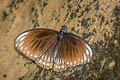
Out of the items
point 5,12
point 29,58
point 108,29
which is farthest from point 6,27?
point 108,29

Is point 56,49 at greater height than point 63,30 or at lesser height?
lesser

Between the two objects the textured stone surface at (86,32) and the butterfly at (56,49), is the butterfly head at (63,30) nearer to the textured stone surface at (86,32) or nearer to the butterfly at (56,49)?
the butterfly at (56,49)

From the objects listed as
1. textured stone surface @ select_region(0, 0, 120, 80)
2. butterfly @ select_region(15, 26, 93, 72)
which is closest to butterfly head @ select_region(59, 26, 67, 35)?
butterfly @ select_region(15, 26, 93, 72)

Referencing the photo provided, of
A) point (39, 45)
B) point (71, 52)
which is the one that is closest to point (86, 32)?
point (71, 52)

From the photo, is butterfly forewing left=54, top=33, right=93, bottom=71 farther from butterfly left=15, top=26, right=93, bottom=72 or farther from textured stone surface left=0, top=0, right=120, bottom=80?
textured stone surface left=0, top=0, right=120, bottom=80

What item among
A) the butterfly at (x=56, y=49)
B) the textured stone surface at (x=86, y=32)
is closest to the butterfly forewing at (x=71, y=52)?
the butterfly at (x=56, y=49)

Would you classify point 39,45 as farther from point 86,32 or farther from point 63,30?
point 86,32

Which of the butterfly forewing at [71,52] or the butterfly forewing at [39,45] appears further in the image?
the butterfly forewing at [71,52]

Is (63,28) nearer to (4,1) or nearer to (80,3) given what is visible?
(80,3)

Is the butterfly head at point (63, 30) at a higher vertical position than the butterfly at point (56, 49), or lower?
higher
